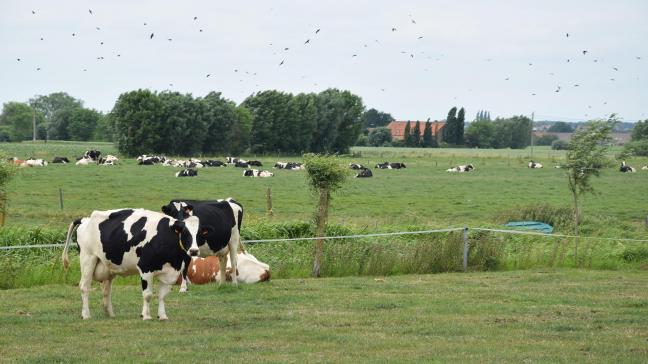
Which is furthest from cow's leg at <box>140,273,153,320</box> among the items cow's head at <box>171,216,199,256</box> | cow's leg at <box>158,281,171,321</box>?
cow's head at <box>171,216,199,256</box>

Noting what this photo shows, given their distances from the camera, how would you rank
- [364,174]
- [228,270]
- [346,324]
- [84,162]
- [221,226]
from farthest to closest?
[84,162] → [364,174] → [228,270] → [221,226] → [346,324]

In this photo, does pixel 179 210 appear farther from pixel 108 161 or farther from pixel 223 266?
pixel 108 161

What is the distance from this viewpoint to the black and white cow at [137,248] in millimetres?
12812

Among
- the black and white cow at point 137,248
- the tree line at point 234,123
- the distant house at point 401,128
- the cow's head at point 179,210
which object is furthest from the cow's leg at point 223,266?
the distant house at point 401,128

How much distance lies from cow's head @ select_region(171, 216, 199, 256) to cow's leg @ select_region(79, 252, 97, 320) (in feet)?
4.48

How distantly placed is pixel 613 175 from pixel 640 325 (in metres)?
60.4

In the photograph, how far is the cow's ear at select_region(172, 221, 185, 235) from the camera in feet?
41.8

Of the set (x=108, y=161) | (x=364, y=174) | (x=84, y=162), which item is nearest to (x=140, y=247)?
(x=364, y=174)

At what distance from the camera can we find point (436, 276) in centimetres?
1906

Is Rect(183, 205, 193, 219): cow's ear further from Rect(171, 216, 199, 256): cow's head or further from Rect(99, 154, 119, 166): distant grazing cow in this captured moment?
Rect(99, 154, 119, 166): distant grazing cow

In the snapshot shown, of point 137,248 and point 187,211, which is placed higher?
point 187,211

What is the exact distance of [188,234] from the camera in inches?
500

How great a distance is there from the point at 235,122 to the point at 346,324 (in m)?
93.6

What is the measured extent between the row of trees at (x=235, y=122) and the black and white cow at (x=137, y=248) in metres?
81.0
